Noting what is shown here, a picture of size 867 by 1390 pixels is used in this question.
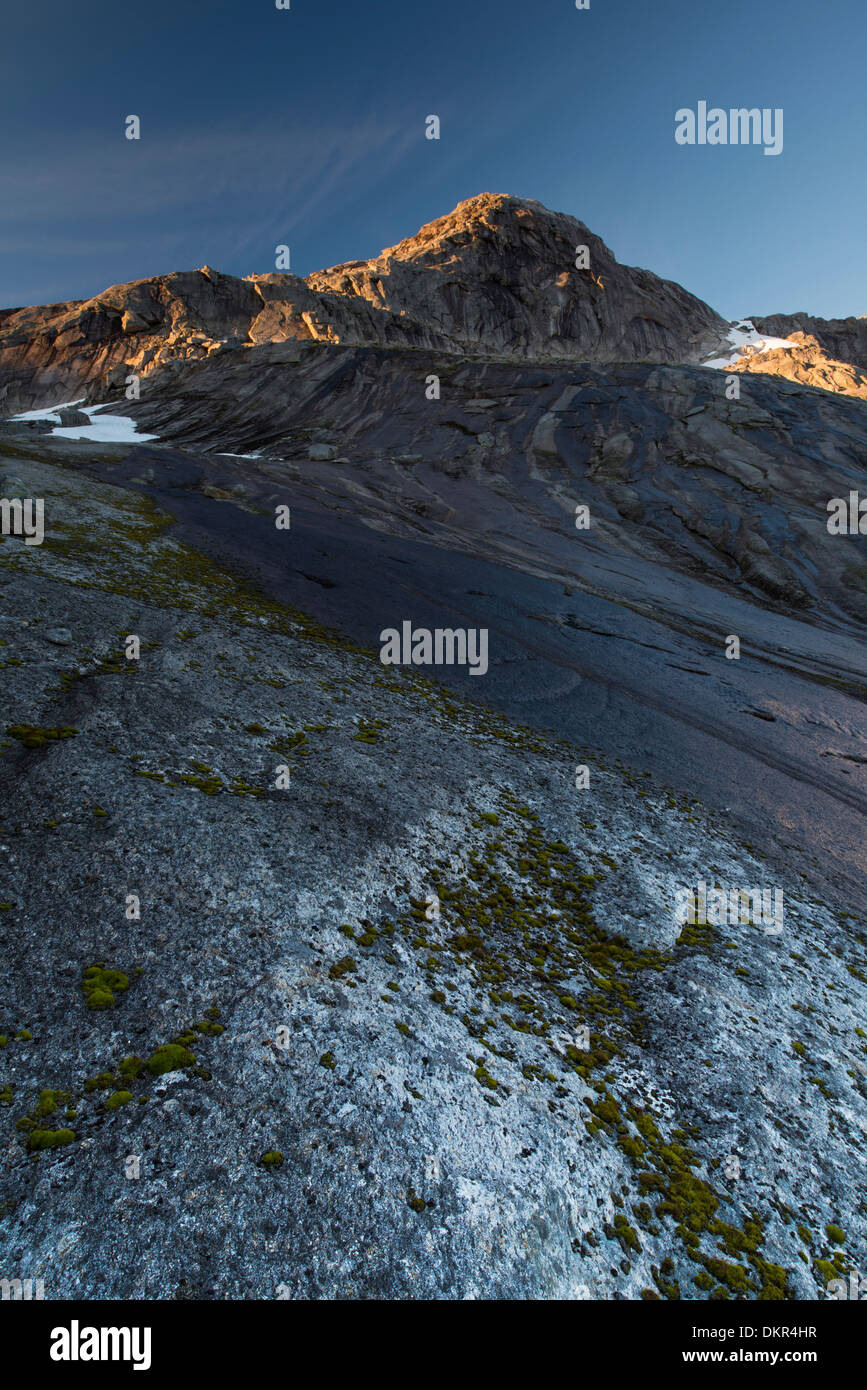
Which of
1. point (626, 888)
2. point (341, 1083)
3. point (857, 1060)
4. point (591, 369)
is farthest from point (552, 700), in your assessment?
point (591, 369)

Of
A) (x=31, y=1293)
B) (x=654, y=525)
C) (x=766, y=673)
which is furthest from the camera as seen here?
(x=654, y=525)

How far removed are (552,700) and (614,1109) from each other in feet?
54.6

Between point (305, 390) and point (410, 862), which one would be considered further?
point (305, 390)

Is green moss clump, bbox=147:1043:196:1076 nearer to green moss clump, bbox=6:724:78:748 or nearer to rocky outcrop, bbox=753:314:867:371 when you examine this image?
green moss clump, bbox=6:724:78:748

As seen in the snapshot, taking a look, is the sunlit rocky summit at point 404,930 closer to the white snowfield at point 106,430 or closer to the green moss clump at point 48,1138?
the green moss clump at point 48,1138

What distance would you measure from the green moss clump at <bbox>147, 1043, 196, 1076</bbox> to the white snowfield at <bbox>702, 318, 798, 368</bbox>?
185m

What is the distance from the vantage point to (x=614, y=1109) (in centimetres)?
830

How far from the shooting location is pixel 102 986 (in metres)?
7.48

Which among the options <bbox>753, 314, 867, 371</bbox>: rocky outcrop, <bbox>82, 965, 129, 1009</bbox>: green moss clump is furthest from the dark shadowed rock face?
<bbox>82, 965, 129, 1009</bbox>: green moss clump

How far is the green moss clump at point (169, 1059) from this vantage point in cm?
668

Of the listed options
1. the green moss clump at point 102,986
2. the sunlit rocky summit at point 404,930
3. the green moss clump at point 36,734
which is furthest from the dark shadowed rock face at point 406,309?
the green moss clump at point 102,986

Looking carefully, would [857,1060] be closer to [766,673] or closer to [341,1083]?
[341,1083]
